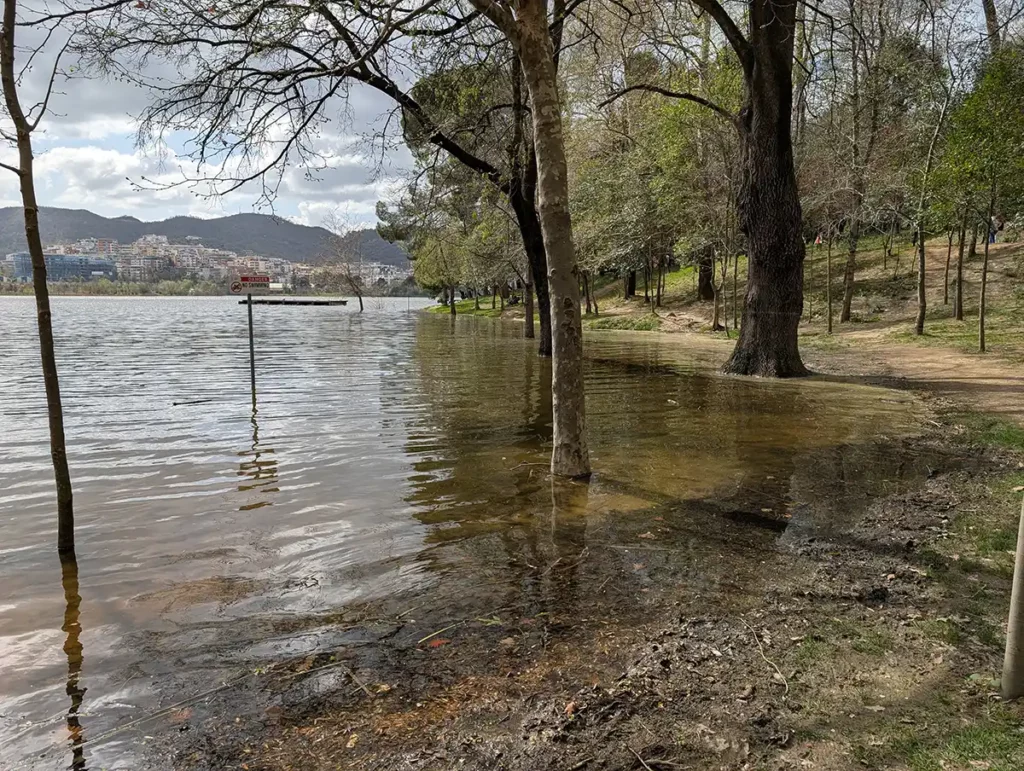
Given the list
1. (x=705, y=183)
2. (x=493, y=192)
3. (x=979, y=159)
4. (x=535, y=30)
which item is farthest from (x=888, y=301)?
(x=535, y=30)

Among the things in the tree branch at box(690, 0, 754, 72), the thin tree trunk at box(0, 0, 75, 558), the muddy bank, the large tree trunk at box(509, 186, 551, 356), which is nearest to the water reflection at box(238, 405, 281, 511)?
the thin tree trunk at box(0, 0, 75, 558)

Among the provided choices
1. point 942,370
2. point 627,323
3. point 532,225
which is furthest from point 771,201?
point 627,323

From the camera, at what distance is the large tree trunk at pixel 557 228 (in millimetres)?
5691

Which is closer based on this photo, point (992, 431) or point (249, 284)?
point (992, 431)

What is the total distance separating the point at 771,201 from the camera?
12805mm

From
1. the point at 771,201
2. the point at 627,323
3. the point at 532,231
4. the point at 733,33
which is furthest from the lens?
the point at 627,323

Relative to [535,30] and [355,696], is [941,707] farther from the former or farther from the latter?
[535,30]

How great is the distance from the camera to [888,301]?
26406mm

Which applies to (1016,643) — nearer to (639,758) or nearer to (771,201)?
(639,758)

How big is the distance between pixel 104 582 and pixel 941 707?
4875 mm

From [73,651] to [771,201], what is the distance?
43.5ft

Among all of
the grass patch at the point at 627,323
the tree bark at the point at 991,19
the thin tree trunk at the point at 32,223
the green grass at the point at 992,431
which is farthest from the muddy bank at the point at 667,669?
the grass patch at the point at 627,323

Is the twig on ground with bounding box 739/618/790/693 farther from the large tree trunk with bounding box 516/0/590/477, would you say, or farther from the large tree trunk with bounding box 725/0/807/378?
the large tree trunk with bounding box 725/0/807/378

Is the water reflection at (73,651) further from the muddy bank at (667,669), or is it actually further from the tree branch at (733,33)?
the tree branch at (733,33)
